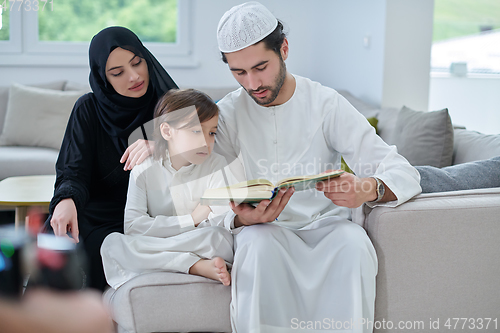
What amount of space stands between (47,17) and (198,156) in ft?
A: 9.64

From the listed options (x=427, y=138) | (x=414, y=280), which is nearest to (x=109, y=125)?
(x=414, y=280)

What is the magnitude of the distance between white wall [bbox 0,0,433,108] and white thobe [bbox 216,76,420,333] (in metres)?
1.30

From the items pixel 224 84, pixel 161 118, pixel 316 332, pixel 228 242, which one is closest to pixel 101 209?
pixel 161 118

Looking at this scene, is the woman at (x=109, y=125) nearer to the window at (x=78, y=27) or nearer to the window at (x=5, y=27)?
the window at (x=78, y=27)

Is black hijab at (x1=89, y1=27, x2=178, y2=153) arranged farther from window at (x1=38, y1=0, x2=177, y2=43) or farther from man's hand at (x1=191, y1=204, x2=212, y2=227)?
window at (x1=38, y1=0, x2=177, y2=43)

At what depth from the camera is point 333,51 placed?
369 cm

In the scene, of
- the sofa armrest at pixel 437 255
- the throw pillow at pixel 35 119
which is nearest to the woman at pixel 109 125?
the sofa armrest at pixel 437 255

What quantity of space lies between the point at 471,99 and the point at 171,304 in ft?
11.5

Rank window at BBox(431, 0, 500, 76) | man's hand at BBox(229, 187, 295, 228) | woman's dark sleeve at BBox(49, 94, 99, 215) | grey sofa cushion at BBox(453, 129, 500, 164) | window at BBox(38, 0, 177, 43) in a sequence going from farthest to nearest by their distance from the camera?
window at BBox(431, 0, 500, 76) < window at BBox(38, 0, 177, 43) < grey sofa cushion at BBox(453, 129, 500, 164) < woman's dark sleeve at BBox(49, 94, 99, 215) < man's hand at BBox(229, 187, 295, 228)

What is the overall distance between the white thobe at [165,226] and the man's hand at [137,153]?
2cm

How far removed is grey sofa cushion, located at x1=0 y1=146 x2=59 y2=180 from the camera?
112 inches

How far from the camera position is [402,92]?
3.05 metres

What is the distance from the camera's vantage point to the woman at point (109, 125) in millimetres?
1550

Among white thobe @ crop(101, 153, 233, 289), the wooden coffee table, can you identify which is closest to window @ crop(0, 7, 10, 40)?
the wooden coffee table
